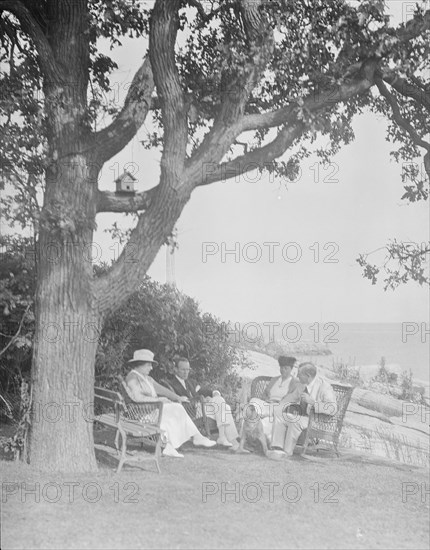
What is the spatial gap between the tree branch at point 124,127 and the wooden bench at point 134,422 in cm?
300

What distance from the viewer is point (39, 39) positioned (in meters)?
8.61

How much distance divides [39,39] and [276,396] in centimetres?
593

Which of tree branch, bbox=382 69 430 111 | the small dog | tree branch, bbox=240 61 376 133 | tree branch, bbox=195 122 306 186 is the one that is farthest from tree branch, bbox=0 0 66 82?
the small dog

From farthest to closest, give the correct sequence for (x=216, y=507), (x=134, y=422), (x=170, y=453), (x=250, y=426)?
(x=250, y=426)
(x=170, y=453)
(x=134, y=422)
(x=216, y=507)

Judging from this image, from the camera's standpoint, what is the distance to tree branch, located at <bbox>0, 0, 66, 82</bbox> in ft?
28.1

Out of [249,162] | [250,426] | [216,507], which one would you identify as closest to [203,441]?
[250,426]

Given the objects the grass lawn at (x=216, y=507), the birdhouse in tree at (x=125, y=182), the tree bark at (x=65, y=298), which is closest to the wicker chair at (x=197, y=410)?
the grass lawn at (x=216, y=507)

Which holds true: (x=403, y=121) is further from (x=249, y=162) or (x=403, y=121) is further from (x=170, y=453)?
(x=170, y=453)

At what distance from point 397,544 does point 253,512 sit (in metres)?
1.47

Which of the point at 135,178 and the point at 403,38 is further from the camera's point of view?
the point at 135,178

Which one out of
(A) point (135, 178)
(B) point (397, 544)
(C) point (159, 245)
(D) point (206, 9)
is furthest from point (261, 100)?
(B) point (397, 544)

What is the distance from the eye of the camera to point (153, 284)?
13.3 metres

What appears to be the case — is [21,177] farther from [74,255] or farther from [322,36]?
[322,36]

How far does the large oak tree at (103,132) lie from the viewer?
28.0ft
